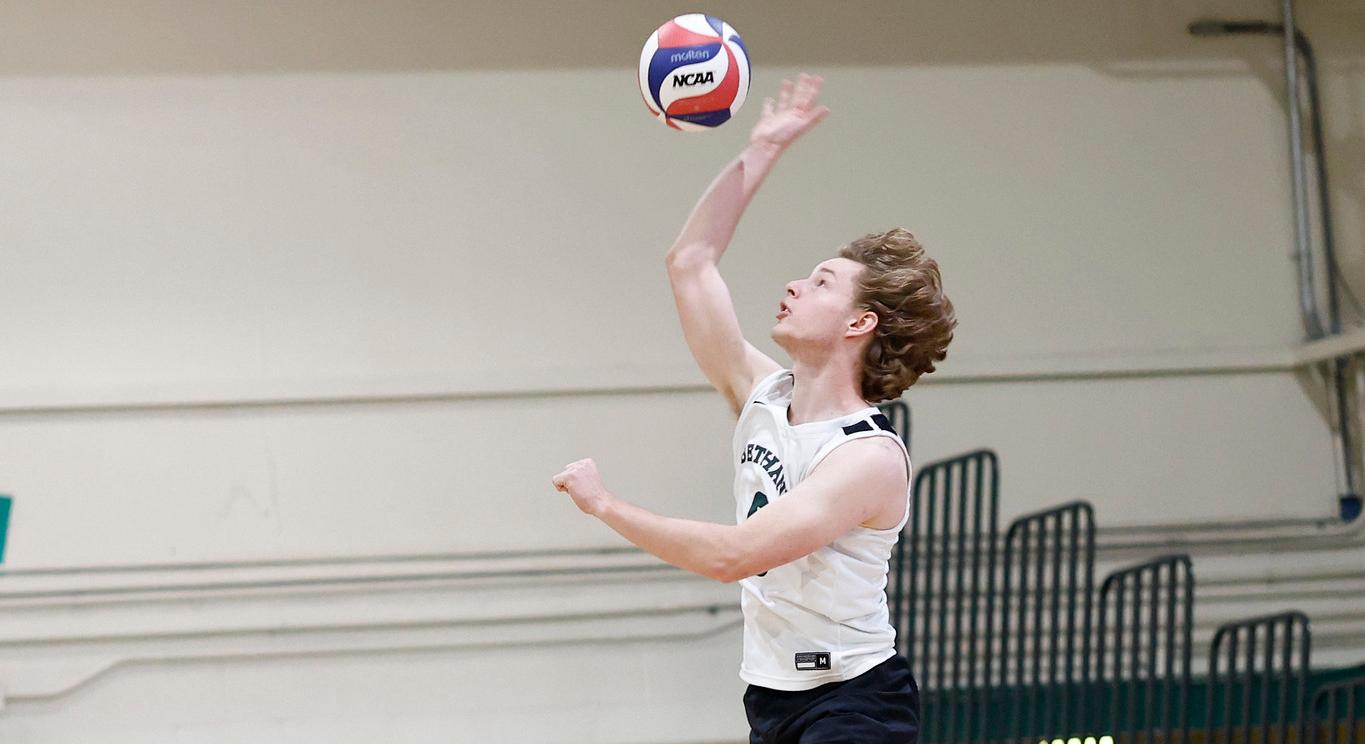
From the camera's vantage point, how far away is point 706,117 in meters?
3.22

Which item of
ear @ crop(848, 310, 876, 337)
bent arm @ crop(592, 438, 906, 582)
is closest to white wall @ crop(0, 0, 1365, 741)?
ear @ crop(848, 310, 876, 337)

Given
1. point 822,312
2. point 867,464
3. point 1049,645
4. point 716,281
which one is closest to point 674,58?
point 716,281

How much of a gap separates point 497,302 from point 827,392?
363 centimetres

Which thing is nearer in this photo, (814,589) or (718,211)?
(814,589)

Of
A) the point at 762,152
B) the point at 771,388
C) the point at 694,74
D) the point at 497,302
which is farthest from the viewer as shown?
the point at 497,302

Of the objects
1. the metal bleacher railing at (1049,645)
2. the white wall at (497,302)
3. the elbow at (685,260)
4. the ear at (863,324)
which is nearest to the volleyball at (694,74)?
the elbow at (685,260)

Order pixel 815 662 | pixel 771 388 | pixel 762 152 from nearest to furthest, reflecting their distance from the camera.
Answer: pixel 815 662
pixel 771 388
pixel 762 152

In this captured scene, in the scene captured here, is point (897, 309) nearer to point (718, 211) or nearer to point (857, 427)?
point (857, 427)

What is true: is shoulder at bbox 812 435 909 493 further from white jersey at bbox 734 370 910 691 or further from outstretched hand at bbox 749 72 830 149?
outstretched hand at bbox 749 72 830 149

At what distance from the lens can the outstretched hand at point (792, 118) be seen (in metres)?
3.00

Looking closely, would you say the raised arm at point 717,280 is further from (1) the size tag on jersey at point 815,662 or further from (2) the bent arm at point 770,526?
(1) the size tag on jersey at point 815,662

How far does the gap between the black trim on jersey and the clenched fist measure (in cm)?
51

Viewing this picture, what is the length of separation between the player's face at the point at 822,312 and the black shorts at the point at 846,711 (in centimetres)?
65

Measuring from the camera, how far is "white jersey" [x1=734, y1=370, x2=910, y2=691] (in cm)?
263
